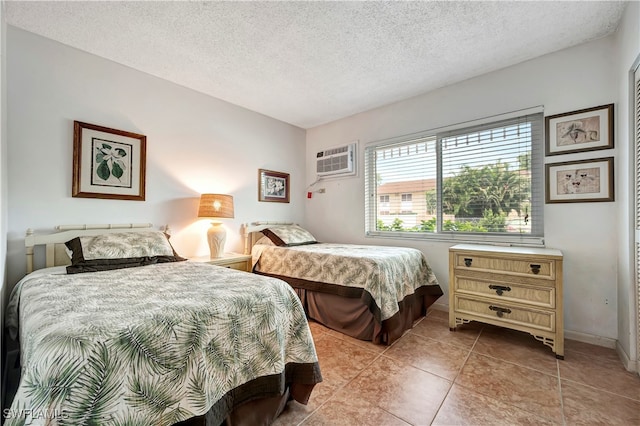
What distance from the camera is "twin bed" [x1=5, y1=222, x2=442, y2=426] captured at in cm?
83

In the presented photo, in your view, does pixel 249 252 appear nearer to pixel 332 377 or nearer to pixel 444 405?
pixel 332 377

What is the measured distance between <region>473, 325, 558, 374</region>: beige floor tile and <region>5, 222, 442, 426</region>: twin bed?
0.69 metres

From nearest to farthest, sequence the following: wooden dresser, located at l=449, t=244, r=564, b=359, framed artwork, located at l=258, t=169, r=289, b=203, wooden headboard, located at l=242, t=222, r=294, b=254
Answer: wooden dresser, located at l=449, t=244, r=564, b=359 → wooden headboard, located at l=242, t=222, r=294, b=254 → framed artwork, located at l=258, t=169, r=289, b=203

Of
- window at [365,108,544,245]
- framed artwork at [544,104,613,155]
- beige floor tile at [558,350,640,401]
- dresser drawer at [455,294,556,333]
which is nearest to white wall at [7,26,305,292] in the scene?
window at [365,108,544,245]

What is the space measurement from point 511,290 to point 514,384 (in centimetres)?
77

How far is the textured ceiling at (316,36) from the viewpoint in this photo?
1.86m

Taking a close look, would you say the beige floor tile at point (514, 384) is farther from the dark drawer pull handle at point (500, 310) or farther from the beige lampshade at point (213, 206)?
the beige lampshade at point (213, 206)

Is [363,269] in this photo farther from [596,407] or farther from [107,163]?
[107,163]

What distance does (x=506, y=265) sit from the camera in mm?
2219

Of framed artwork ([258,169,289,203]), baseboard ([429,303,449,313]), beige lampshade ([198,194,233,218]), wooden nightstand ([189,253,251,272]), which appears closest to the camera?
wooden nightstand ([189,253,251,272])

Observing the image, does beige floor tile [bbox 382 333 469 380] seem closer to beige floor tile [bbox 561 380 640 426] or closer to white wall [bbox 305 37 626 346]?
beige floor tile [bbox 561 380 640 426]

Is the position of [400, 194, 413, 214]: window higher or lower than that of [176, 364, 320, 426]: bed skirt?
higher

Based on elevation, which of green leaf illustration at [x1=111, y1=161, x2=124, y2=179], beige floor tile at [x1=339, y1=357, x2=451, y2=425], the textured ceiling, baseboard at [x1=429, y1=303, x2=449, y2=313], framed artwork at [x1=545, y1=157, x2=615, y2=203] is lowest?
beige floor tile at [x1=339, y1=357, x2=451, y2=425]

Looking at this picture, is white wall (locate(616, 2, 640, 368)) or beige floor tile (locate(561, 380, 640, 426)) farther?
white wall (locate(616, 2, 640, 368))
